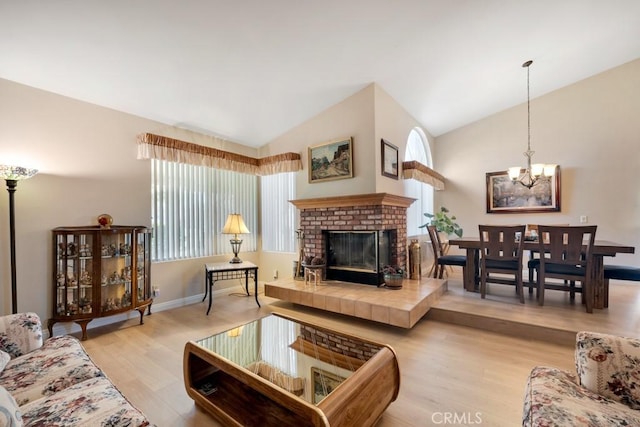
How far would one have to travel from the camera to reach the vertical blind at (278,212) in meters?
4.80

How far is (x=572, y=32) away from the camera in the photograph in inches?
132

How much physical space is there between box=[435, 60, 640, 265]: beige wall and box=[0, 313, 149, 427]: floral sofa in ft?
20.3

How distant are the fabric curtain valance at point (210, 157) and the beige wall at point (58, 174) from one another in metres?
0.26

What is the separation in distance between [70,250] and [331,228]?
314 cm

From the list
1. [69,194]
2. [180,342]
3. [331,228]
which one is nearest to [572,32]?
[331,228]

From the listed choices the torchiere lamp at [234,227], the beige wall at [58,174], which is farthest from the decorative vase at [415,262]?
the beige wall at [58,174]

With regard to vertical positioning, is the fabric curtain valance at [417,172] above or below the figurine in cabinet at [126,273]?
above

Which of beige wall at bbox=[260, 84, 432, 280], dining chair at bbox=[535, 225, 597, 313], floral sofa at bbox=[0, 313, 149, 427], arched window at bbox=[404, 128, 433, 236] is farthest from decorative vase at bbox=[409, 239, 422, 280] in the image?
floral sofa at bbox=[0, 313, 149, 427]

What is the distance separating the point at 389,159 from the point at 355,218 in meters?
1.06

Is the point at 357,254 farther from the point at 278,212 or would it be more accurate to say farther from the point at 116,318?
the point at 116,318

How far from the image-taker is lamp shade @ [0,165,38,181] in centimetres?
243

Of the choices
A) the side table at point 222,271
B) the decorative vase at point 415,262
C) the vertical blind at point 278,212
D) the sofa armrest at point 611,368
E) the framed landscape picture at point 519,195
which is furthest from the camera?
the framed landscape picture at point 519,195

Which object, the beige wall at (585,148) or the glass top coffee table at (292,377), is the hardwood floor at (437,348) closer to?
the glass top coffee table at (292,377)

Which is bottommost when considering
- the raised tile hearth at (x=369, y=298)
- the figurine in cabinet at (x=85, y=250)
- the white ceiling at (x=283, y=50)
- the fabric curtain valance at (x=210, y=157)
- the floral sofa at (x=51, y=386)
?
the raised tile hearth at (x=369, y=298)
